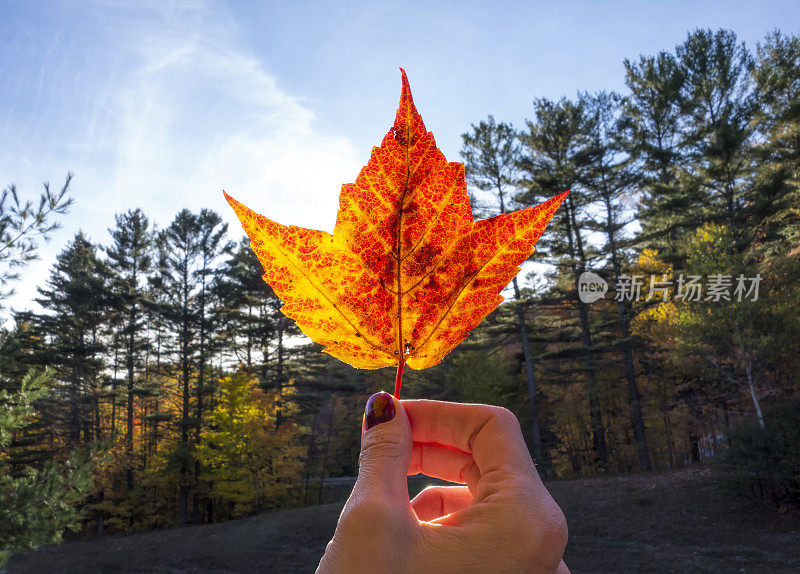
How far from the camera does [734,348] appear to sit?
16.0 m

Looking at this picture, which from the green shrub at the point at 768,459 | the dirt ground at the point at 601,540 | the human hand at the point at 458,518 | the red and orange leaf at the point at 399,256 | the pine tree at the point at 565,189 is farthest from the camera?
the pine tree at the point at 565,189

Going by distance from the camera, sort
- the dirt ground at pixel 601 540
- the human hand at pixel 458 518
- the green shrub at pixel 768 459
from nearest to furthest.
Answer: the human hand at pixel 458 518 → the dirt ground at pixel 601 540 → the green shrub at pixel 768 459

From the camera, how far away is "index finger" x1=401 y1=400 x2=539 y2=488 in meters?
0.92

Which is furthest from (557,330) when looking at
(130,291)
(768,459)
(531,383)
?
(130,291)

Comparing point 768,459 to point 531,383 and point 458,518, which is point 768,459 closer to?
point 531,383

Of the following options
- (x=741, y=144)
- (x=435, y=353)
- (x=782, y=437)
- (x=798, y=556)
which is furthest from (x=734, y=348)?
(x=435, y=353)

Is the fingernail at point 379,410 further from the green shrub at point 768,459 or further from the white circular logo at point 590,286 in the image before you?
the white circular logo at point 590,286

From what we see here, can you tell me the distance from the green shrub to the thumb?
15.6 m

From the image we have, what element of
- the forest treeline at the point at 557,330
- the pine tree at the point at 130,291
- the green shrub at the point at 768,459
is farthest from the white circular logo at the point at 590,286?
the pine tree at the point at 130,291

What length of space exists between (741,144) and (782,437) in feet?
39.3

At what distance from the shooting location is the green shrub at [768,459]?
12.5 m

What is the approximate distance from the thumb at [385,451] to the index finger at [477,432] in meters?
0.05

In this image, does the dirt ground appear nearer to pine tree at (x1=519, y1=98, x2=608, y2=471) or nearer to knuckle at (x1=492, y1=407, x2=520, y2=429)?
pine tree at (x1=519, y1=98, x2=608, y2=471)

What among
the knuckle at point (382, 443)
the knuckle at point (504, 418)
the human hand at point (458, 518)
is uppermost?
the knuckle at point (504, 418)
